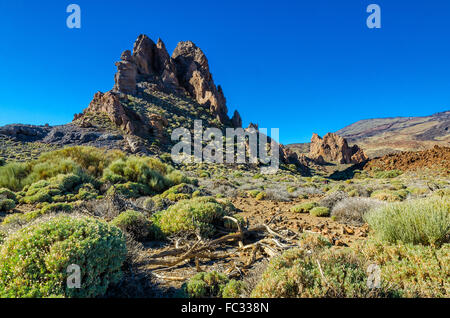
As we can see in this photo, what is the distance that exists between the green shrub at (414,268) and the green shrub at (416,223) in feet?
0.89

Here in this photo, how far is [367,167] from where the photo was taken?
3141cm

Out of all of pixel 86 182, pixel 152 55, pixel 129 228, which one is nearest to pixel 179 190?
pixel 86 182

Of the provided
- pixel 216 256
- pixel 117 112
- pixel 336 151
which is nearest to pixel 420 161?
pixel 216 256

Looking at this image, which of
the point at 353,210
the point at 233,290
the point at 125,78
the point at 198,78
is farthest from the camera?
the point at 198,78

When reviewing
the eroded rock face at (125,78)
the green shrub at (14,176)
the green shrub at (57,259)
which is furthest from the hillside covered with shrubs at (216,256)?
the eroded rock face at (125,78)

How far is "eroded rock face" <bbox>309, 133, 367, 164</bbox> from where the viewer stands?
203ft

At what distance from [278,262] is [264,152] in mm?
36567

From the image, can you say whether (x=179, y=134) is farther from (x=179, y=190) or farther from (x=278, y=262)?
(x=278, y=262)

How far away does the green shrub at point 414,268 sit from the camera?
93.4 inches

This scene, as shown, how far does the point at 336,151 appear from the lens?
209 feet

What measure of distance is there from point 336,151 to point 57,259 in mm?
70488

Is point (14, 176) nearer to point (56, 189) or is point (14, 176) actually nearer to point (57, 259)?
point (56, 189)

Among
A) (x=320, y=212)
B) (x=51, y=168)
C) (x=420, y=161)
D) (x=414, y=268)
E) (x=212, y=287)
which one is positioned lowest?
(x=212, y=287)

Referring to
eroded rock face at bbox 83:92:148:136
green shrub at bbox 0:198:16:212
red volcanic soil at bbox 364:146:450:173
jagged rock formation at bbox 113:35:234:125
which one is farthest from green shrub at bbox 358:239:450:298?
jagged rock formation at bbox 113:35:234:125
